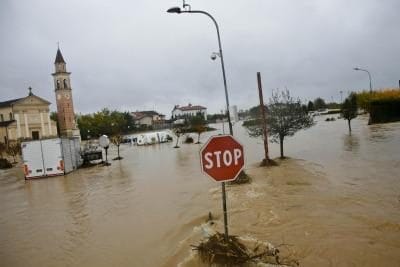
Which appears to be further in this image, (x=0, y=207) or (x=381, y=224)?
(x=0, y=207)

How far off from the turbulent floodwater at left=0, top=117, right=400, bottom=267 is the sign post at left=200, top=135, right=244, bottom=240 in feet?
6.31

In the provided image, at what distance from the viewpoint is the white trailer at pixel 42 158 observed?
2670cm

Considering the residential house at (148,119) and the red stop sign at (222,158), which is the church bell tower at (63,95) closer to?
the residential house at (148,119)

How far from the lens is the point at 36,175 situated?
88.7 feet

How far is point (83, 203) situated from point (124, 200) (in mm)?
1864

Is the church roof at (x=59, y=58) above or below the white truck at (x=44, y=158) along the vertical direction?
above

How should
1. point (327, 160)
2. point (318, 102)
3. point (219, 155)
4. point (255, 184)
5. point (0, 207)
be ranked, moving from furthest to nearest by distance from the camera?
→ point (318, 102) < point (327, 160) < point (0, 207) < point (255, 184) < point (219, 155)

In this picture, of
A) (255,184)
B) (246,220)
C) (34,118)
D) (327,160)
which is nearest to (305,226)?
(246,220)

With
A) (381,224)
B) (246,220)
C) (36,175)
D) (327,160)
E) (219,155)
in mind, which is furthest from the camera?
(36,175)

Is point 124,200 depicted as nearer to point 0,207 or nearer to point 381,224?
point 0,207

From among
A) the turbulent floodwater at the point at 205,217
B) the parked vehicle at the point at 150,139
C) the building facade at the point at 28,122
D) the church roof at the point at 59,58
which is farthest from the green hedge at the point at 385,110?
the church roof at the point at 59,58

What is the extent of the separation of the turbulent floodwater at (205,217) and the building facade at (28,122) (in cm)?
6809

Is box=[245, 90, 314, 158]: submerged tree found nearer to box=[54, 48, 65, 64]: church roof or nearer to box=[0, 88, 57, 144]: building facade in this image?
box=[0, 88, 57, 144]: building facade

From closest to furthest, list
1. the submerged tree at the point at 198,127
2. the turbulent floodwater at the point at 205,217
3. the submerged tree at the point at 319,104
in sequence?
the turbulent floodwater at the point at 205,217 < the submerged tree at the point at 198,127 < the submerged tree at the point at 319,104
